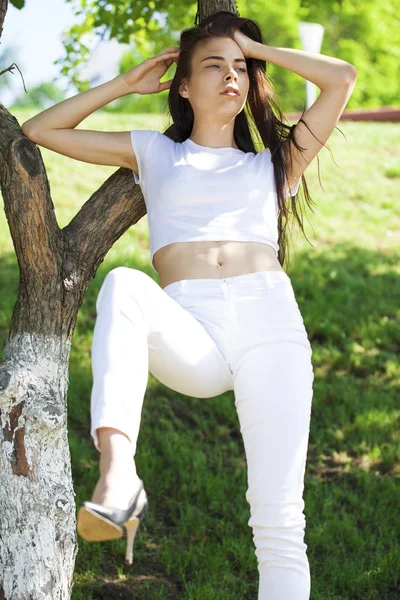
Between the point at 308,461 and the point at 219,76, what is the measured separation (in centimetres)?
254

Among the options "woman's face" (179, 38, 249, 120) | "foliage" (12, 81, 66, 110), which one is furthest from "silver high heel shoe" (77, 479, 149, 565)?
"foliage" (12, 81, 66, 110)

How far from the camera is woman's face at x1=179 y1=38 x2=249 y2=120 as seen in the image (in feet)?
10.6

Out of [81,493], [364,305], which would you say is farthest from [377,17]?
[81,493]

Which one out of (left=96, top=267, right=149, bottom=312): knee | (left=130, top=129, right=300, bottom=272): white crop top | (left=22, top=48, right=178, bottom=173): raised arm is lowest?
(left=96, top=267, right=149, bottom=312): knee

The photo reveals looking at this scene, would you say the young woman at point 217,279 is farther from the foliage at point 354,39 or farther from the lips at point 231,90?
the foliage at point 354,39

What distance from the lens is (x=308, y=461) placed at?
16.1 ft

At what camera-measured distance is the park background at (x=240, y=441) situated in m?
3.85

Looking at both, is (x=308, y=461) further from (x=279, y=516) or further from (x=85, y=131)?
(x=85, y=131)

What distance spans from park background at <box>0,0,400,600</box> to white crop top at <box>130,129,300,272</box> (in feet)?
1.74

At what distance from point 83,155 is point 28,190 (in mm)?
280

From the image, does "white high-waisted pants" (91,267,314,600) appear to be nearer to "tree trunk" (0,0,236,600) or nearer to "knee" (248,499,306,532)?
"knee" (248,499,306,532)

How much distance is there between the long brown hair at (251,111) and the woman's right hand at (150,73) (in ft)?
0.18

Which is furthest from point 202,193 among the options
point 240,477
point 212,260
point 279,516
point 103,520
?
point 240,477

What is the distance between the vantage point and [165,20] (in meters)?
5.62
